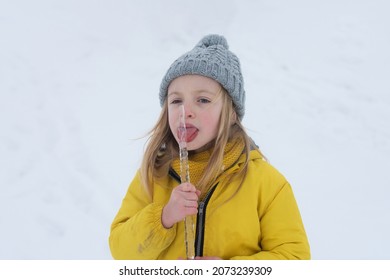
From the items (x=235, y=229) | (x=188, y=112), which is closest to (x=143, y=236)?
(x=235, y=229)

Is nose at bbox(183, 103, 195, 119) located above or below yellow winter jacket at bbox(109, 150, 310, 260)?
above

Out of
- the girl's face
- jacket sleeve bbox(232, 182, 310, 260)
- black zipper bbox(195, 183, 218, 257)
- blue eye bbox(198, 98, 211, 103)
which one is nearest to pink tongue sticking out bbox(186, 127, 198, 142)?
the girl's face

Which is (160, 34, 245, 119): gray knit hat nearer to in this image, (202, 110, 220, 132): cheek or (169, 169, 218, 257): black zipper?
(202, 110, 220, 132): cheek

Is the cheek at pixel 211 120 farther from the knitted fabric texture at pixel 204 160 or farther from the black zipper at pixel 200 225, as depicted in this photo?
the black zipper at pixel 200 225

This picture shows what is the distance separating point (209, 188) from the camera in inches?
59.0

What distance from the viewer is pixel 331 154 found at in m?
3.61

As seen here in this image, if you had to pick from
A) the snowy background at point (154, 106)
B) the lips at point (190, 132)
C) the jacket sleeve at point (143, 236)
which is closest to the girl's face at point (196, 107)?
the lips at point (190, 132)

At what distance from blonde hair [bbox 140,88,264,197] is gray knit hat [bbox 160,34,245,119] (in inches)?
1.4

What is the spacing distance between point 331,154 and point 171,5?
3.67 m

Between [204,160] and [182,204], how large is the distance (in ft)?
0.95

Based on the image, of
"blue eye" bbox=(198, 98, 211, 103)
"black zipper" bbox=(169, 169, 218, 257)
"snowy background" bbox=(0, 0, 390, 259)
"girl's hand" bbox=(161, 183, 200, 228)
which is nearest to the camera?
"girl's hand" bbox=(161, 183, 200, 228)

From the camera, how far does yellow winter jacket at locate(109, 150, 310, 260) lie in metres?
1.40

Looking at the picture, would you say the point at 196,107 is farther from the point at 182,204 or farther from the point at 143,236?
the point at 143,236

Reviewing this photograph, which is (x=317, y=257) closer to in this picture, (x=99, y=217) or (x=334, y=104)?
(x=99, y=217)
